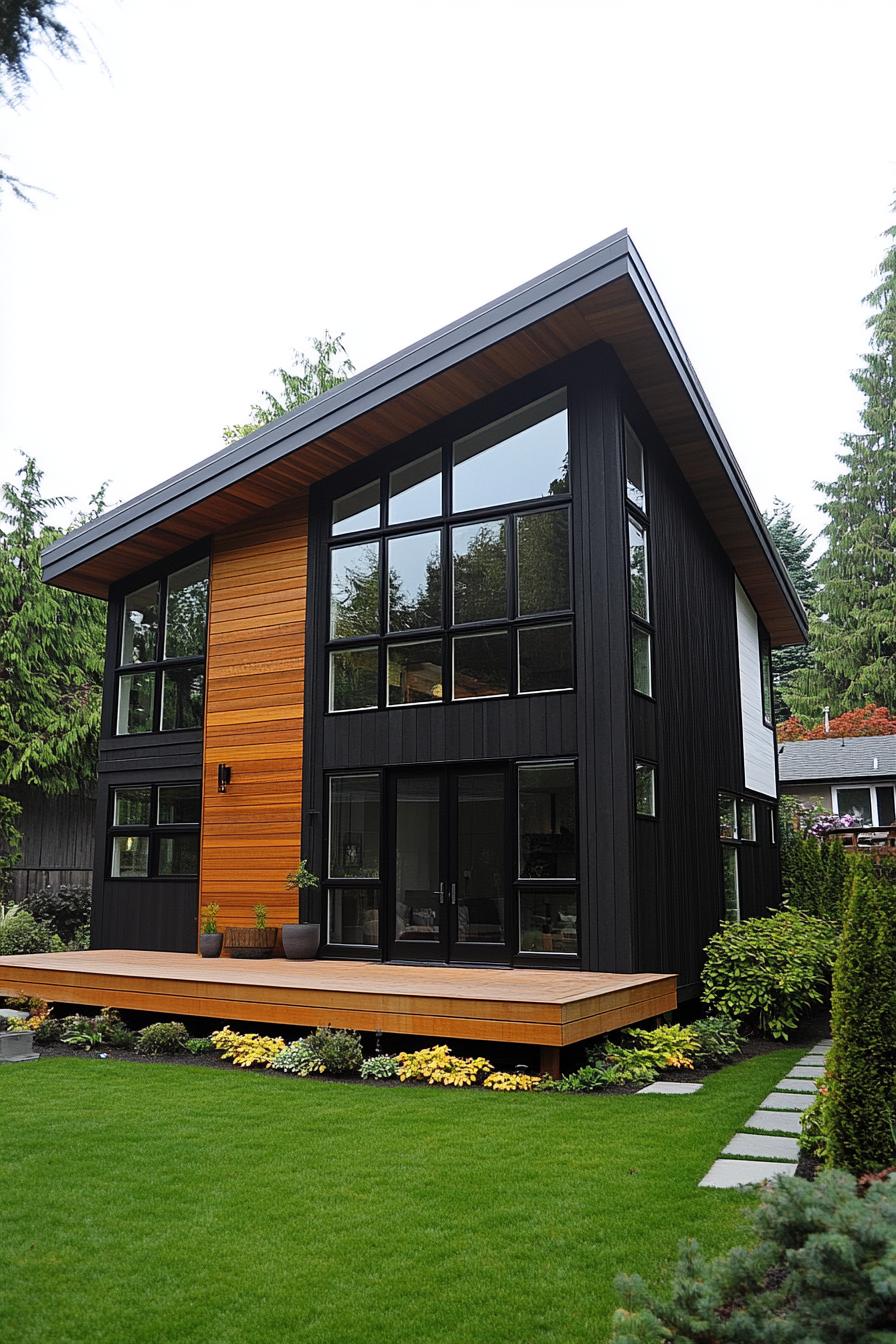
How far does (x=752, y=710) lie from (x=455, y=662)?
5810 millimetres

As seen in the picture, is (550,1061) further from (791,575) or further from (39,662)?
(791,575)

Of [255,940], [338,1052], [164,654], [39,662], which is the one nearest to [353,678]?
[255,940]

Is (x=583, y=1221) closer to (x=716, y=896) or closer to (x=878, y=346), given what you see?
(x=716, y=896)

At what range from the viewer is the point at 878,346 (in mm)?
31328

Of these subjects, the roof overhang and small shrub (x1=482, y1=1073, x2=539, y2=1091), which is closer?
small shrub (x1=482, y1=1073, x2=539, y2=1091)

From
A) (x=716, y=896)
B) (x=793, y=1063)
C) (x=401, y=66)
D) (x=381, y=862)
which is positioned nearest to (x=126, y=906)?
(x=381, y=862)

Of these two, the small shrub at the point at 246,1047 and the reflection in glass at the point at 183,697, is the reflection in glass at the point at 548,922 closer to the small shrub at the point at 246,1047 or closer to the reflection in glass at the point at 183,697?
the small shrub at the point at 246,1047

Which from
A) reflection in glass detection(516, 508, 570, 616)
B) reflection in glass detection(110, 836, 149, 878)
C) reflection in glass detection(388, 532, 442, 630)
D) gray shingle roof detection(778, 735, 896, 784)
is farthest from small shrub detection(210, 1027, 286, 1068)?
gray shingle roof detection(778, 735, 896, 784)

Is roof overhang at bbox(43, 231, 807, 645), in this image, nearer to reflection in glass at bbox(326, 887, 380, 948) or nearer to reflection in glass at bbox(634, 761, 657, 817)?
reflection in glass at bbox(634, 761, 657, 817)

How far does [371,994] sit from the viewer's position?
748 centimetres

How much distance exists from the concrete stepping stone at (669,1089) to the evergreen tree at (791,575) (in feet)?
81.4

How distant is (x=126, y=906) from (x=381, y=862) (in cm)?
346

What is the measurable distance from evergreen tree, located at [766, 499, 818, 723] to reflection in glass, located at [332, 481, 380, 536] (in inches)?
865

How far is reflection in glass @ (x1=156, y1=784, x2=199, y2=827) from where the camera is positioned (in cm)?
1133
